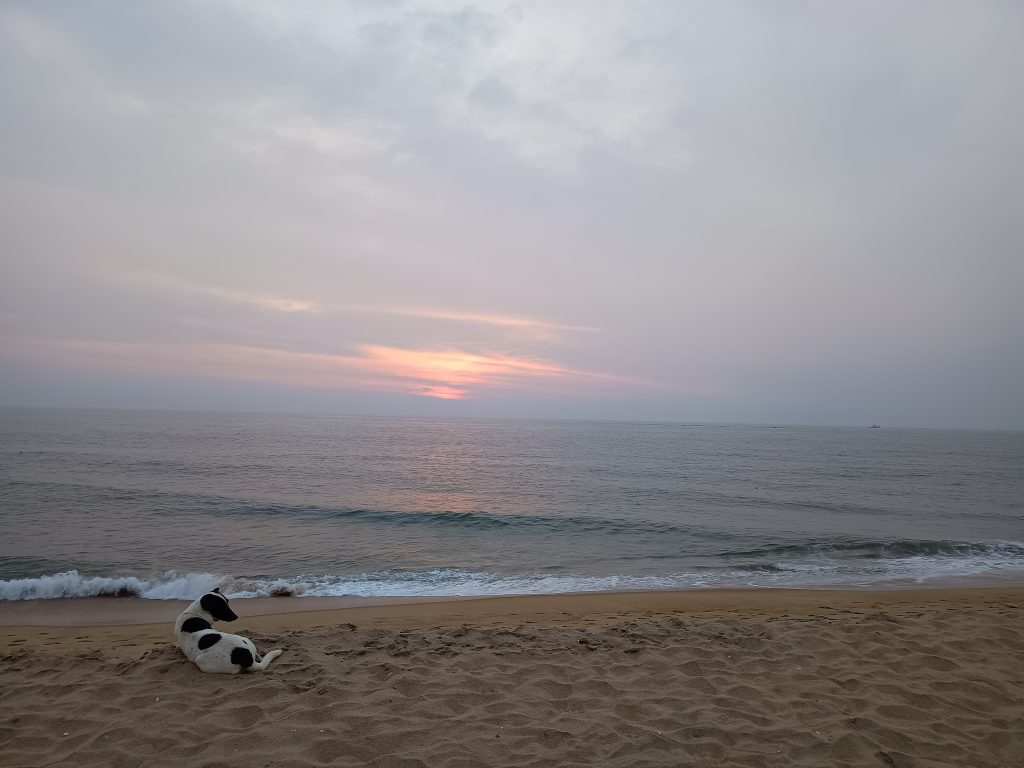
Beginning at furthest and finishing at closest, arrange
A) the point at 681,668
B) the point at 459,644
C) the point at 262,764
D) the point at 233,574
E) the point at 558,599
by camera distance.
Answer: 1. the point at 233,574
2. the point at 558,599
3. the point at 459,644
4. the point at 681,668
5. the point at 262,764

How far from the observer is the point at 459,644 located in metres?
7.23

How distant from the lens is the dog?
6047mm

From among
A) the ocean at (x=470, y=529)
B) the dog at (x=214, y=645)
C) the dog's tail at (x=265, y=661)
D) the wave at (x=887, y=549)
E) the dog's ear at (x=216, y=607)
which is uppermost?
the dog's ear at (x=216, y=607)

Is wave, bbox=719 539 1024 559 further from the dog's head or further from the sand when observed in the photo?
the dog's head

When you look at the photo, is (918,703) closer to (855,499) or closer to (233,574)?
(233,574)

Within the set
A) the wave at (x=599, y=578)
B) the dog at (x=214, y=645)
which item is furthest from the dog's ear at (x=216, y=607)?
the wave at (x=599, y=578)

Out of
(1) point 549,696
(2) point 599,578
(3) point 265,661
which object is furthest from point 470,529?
(1) point 549,696

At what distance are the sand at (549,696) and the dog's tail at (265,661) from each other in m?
0.18

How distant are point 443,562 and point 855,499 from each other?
2310cm

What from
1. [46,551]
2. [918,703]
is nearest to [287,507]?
[46,551]

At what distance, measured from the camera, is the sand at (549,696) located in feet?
15.1

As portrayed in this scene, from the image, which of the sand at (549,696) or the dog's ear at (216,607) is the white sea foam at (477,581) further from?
the dog's ear at (216,607)

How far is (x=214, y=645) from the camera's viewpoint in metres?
6.15

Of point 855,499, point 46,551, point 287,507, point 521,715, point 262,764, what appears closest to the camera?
point 262,764
